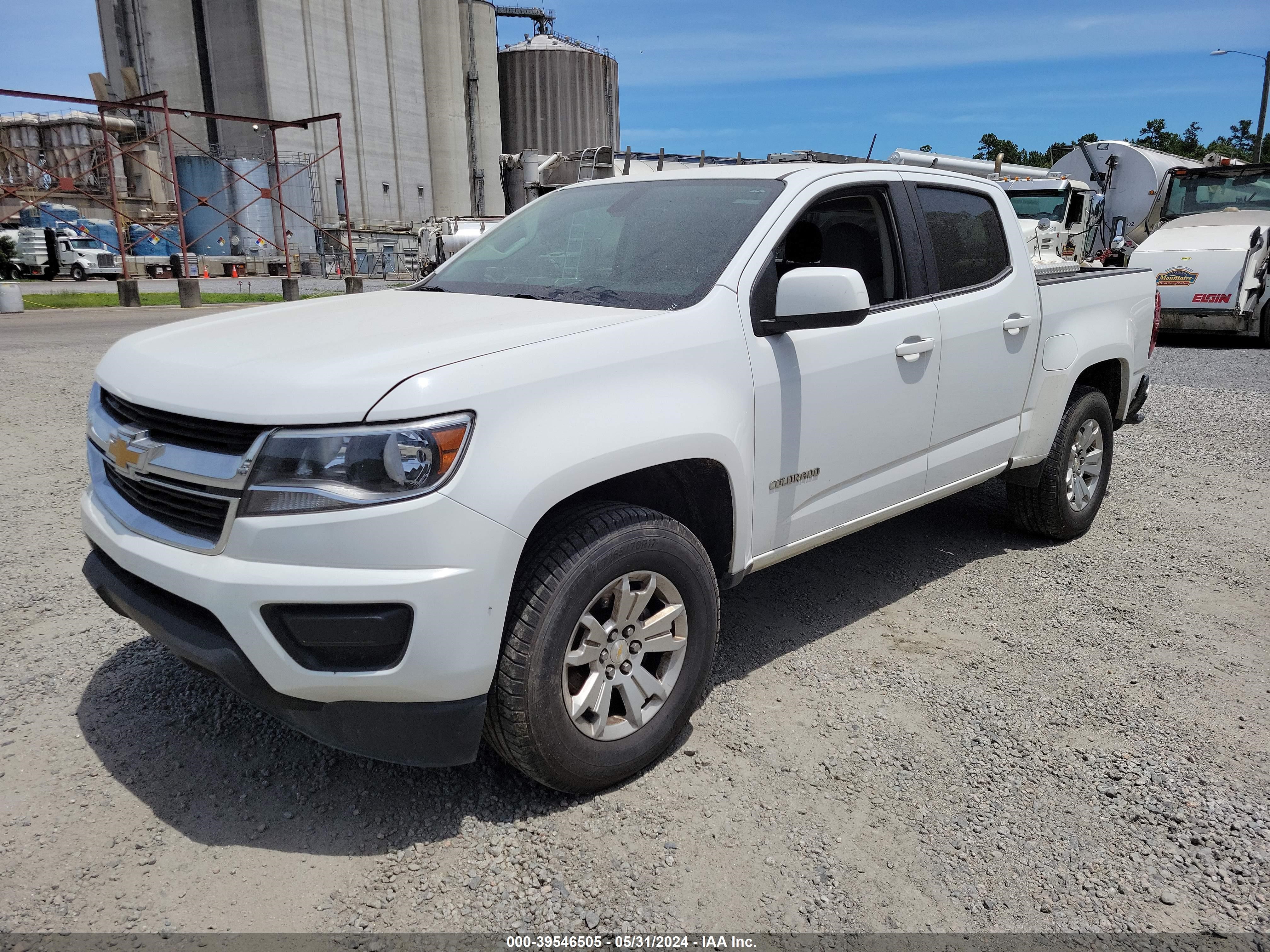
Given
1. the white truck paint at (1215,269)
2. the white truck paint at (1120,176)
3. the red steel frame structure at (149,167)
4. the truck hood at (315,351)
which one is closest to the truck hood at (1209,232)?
the white truck paint at (1215,269)

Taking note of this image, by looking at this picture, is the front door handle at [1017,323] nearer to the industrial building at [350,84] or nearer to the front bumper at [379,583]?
the front bumper at [379,583]

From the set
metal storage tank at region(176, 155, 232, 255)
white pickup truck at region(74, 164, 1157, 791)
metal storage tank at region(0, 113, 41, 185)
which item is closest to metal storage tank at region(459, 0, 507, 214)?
metal storage tank at region(176, 155, 232, 255)

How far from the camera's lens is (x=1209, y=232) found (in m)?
13.8

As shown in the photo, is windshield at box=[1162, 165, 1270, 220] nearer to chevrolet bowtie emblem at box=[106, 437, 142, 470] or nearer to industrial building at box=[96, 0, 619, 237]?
chevrolet bowtie emblem at box=[106, 437, 142, 470]

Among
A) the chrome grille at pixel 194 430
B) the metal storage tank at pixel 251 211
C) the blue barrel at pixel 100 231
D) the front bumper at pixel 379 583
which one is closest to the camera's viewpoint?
the front bumper at pixel 379 583

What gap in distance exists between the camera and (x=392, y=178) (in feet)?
158

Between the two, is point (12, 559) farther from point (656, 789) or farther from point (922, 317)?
point (922, 317)

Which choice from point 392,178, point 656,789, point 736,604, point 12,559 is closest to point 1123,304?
point 736,604

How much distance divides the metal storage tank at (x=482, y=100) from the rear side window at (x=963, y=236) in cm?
5247

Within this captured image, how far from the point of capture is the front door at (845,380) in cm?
311

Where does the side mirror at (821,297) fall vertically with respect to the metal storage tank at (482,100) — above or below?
below

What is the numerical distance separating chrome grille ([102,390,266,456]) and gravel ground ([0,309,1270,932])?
1107 millimetres

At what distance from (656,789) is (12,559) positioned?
12.0 ft

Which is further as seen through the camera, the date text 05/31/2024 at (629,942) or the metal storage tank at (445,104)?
the metal storage tank at (445,104)
